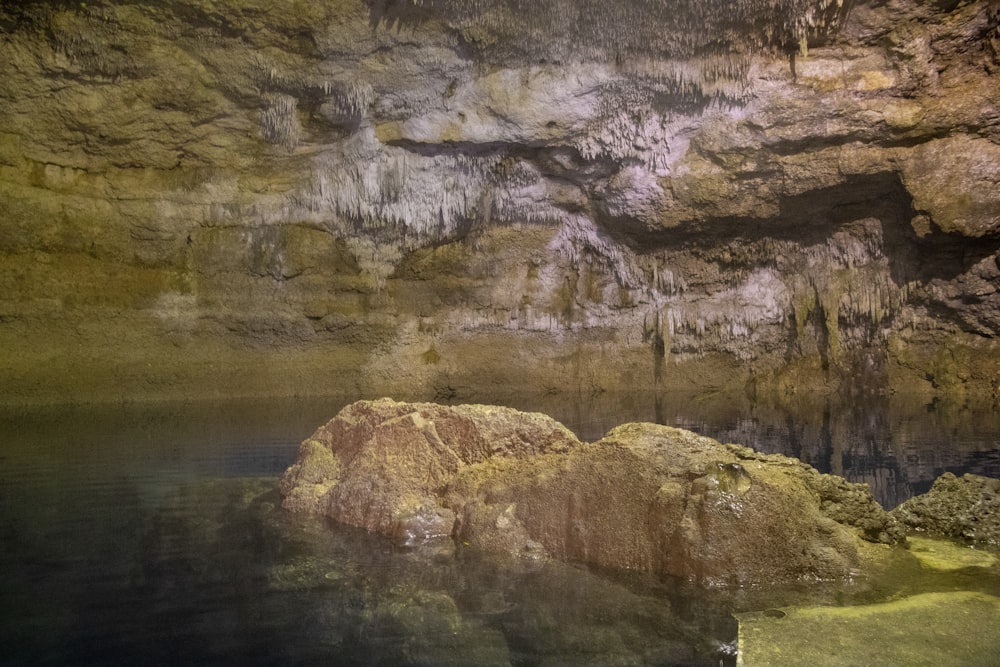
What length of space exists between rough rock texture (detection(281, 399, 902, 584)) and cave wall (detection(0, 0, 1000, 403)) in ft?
21.7

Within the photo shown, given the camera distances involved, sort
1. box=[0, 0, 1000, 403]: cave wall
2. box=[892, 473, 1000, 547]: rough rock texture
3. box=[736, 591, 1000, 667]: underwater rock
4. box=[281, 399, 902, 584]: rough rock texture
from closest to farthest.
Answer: box=[736, 591, 1000, 667]: underwater rock
box=[281, 399, 902, 584]: rough rock texture
box=[892, 473, 1000, 547]: rough rock texture
box=[0, 0, 1000, 403]: cave wall

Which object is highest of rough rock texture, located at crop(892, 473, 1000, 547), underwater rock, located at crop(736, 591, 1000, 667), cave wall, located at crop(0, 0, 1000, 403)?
cave wall, located at crop(0, 0, 1000, 403)

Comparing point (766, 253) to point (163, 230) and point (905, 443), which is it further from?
point (163, 230)

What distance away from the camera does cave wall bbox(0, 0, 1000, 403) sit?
9.82m

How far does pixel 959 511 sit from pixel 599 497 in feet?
6.88

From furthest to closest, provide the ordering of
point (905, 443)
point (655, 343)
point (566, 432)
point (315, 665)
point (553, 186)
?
1. point (655, 343)
2. point (553, 186)
3. point (905, 443)
4. point (566, 432)
5. point (315, 665)

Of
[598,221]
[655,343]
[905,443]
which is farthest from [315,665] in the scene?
[655,343]

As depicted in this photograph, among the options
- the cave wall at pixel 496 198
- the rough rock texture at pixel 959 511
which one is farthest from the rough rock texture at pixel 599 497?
the cave wall at pixel 496 198

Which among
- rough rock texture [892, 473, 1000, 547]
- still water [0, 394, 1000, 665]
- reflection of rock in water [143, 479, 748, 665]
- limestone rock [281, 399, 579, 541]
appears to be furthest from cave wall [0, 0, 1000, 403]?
reflection of rock in water [143, 479, 748, 665]

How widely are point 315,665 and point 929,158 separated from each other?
40.3 feet

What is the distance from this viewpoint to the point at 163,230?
12312mm

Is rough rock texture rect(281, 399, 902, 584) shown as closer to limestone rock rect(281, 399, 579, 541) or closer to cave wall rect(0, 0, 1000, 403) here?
limestone rock rect(281, 399, 579, 541)

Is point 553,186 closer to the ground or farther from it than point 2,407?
farther from it

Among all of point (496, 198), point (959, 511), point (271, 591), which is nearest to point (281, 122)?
point (496, 198)
